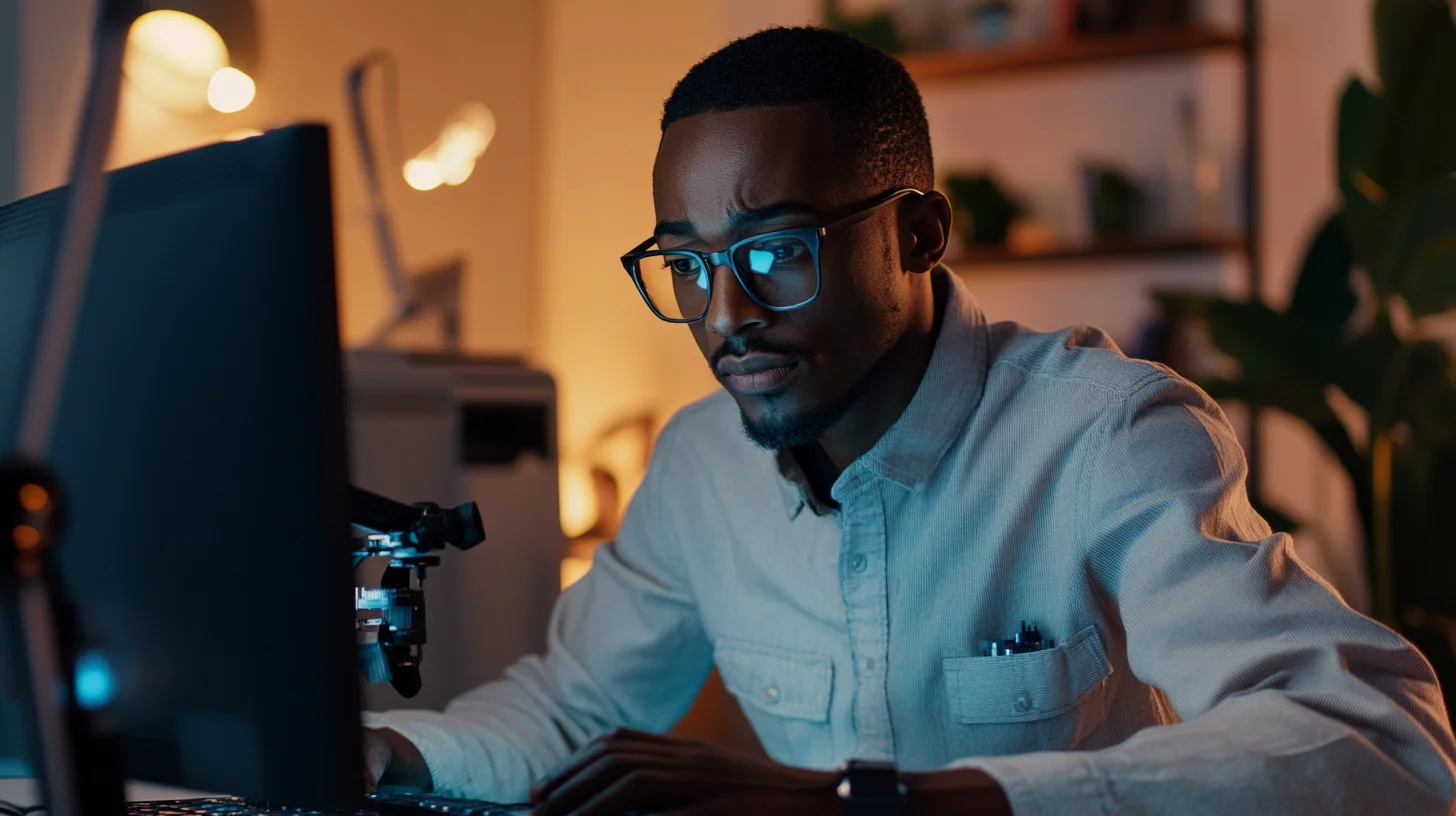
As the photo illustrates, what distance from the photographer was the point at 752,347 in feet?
3.69

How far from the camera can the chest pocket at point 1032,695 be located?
114 centimetres

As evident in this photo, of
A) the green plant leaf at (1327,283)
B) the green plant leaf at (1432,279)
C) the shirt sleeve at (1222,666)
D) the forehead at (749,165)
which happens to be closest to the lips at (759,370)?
the forehead at (749,165)

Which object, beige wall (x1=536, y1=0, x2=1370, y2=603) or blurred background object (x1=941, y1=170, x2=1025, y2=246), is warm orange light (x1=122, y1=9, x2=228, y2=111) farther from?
blurred background object (x1=941, y1=170, x2=1025, y2=246)

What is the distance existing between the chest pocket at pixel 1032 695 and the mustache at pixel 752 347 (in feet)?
1.00

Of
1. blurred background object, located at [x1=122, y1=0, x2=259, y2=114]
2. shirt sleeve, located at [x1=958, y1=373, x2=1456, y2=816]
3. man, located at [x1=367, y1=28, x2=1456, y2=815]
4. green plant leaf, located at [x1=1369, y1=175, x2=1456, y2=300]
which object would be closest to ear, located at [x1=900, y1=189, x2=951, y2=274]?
man, located at [x1=367, y1=28, x2=1456, y2=815]

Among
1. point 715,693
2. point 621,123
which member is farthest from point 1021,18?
point 715,693

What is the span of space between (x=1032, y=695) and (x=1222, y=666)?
25 centimetres

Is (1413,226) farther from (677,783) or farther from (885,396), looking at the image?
(677,783)

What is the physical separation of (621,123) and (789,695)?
316 centimetres

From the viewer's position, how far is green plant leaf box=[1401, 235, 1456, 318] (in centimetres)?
227

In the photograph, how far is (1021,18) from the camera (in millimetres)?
3672

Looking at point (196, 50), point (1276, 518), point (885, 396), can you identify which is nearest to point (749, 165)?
point (885, 396)

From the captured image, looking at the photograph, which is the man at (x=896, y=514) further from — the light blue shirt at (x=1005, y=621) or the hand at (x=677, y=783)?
the hand at (x=677, y=783)

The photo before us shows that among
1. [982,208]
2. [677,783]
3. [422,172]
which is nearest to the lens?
[677,783]
